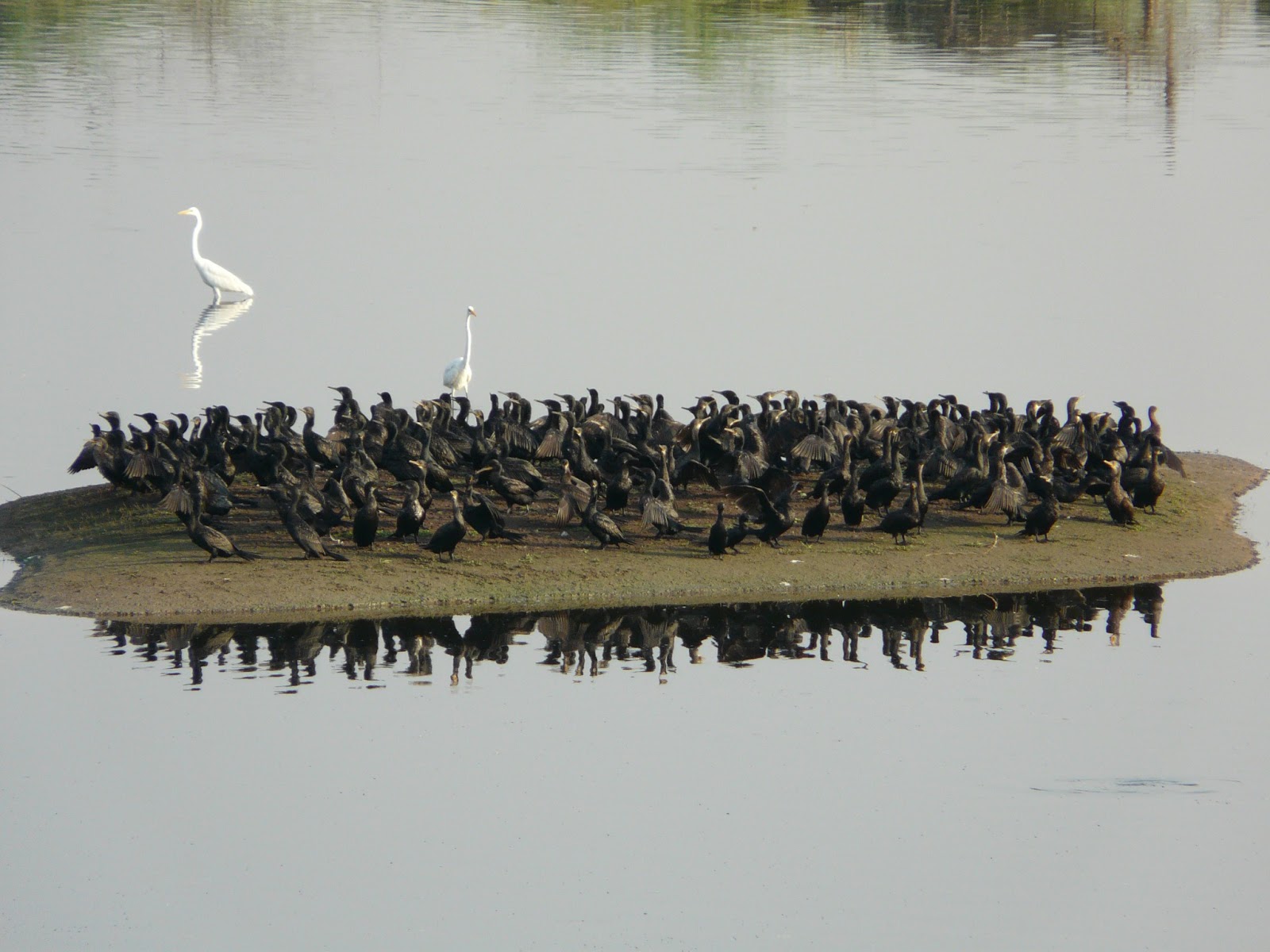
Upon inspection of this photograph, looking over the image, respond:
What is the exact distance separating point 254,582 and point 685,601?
383 cm

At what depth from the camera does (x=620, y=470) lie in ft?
62.6

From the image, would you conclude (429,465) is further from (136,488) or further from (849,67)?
(849,67)

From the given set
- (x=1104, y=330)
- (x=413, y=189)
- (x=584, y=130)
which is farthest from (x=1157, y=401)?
(x=584, y=130)

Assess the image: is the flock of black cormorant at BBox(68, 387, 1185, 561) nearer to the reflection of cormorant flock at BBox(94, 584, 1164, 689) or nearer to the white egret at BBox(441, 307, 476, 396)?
the reflection of cormorant flock at BBox(94, 584, 1164, 689)

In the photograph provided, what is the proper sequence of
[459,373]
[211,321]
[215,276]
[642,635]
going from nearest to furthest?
[642,635] < [459,373] < [211,321] < [215,276]

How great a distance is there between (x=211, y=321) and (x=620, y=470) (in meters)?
15.8

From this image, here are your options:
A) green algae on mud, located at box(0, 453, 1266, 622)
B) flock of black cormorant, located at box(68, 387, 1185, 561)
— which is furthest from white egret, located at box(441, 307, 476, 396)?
green algae on mud, located at box(0, 453, 1266, 622)

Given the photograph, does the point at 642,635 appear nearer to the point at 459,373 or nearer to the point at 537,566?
the point at 537,566

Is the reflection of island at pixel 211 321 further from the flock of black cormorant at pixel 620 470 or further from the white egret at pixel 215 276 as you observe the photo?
the flock of black cormorant at pixel 620 470

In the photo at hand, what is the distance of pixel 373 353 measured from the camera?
29828 millimetres

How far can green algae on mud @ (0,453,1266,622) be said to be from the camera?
1678 cm

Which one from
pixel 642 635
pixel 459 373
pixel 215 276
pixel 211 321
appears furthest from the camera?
pixel 215 276

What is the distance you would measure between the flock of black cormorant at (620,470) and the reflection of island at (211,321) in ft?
25.8

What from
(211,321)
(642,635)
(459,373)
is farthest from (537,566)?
(211,321)
